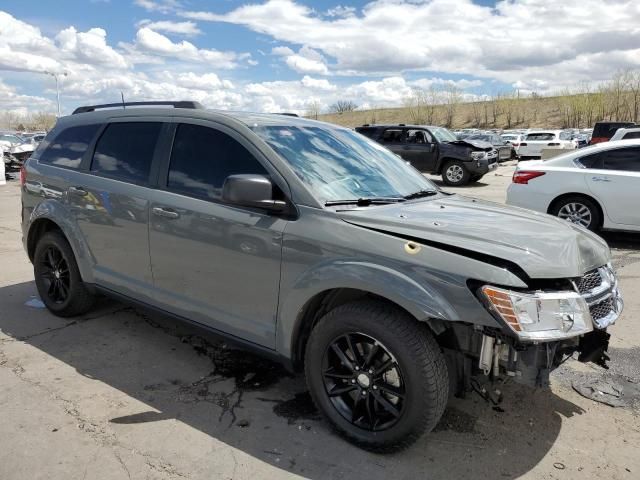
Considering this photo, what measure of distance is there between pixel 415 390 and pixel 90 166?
3.20 m

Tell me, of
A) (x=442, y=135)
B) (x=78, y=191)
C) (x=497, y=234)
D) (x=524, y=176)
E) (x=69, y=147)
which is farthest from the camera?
(x=442, y=135)

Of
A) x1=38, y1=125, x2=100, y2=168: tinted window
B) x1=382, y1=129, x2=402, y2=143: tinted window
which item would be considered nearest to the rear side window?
x1=38, y1=125, x2=100, y2=168: tinted window

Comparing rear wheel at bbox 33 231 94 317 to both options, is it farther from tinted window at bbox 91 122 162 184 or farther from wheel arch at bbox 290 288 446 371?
wheel arch at bbox 290 288 446 371

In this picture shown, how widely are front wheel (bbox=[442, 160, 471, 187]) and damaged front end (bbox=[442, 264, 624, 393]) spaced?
14.0 meters

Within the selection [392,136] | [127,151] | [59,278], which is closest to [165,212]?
[127,151]

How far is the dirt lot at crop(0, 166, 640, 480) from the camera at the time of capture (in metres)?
2.74

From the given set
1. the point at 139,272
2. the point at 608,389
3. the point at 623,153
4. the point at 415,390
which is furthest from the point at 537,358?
the point at 623,153

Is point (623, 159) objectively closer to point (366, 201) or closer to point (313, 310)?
point (366, 201)

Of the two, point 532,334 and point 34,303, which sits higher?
point 532,334

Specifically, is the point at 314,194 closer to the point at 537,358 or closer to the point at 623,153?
the point at 537,358

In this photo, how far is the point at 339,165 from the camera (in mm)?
3461

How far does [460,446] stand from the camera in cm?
293

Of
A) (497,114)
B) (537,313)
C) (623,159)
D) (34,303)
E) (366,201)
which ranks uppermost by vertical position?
(497,114)

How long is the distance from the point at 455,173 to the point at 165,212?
553 inches
